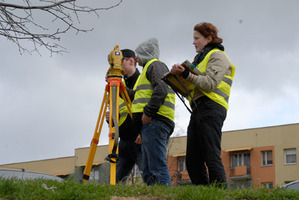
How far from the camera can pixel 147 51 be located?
6816 mm

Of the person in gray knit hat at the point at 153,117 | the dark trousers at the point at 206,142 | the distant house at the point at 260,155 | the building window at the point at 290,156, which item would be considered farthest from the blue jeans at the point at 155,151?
the building window at the point at 290,156

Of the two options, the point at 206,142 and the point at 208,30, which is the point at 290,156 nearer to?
the point at 208,30

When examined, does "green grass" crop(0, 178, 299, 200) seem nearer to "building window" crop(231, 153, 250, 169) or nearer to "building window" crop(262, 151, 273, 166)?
"building window" crop(262, 151, 273, 166)

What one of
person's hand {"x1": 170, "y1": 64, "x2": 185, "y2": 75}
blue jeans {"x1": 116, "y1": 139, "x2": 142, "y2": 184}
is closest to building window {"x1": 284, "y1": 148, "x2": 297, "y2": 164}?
blue jeans {"x1": 116, "y1": 139, "x2": 142, "y2": 184}

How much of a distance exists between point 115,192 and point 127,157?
7.69ft

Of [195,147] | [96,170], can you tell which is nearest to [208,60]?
[195,147]

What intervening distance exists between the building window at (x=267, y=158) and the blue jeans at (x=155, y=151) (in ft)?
131

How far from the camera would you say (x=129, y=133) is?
7.10 meters

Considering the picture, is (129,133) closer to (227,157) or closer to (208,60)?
(208,60)

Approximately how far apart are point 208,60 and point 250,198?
1.65 m

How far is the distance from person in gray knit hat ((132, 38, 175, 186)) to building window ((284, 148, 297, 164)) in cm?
3934

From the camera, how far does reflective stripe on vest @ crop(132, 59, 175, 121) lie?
6.36 m

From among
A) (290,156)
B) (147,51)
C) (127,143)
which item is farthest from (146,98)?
(290,156)

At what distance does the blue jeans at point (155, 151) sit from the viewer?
602 centimetres
